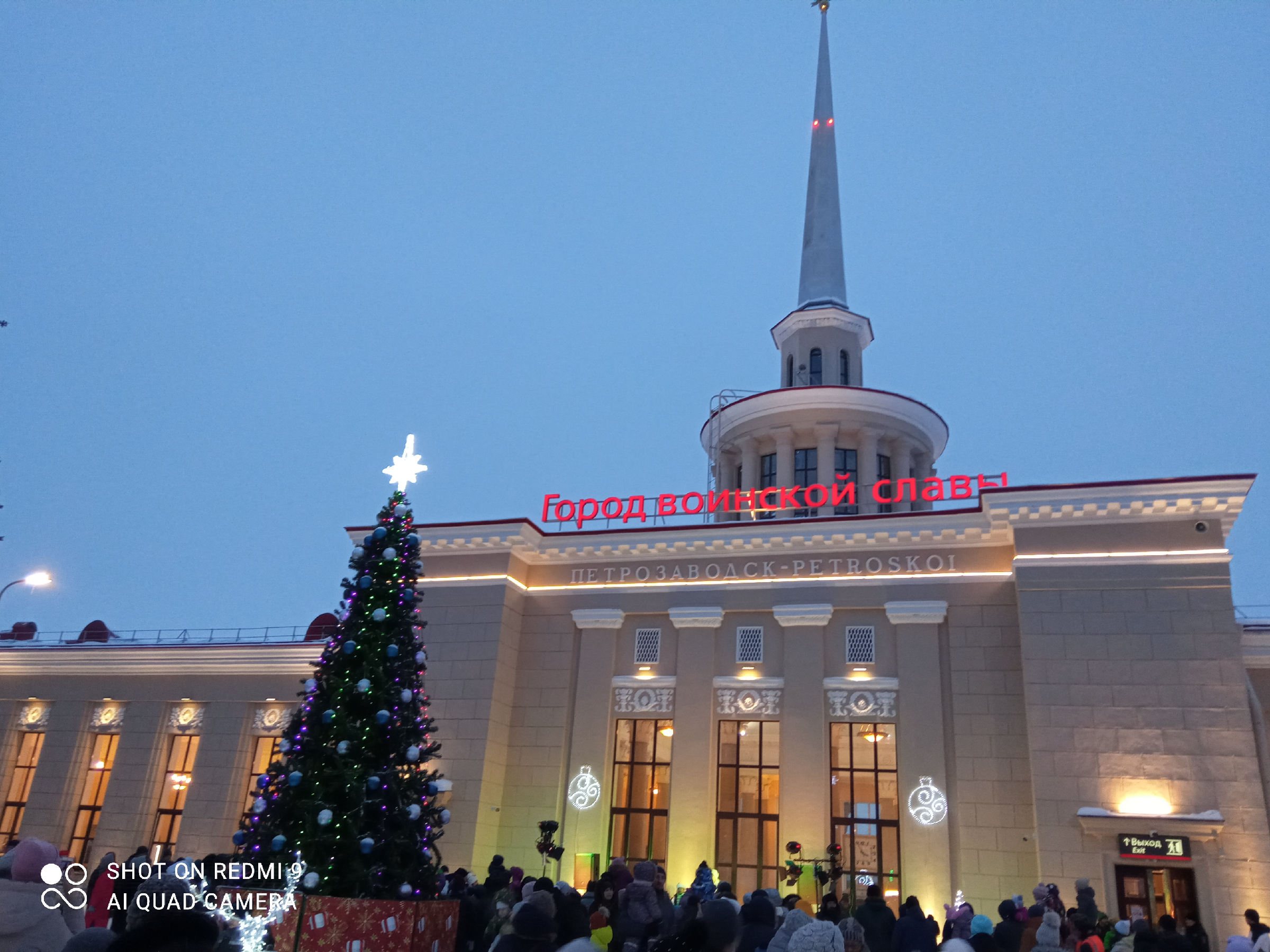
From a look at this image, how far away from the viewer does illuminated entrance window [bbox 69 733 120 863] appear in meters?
28.0

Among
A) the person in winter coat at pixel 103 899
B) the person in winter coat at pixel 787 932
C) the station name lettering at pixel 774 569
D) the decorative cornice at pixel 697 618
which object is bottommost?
the person in winter coat at pixel 103 899

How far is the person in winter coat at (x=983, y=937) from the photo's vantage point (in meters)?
8.49

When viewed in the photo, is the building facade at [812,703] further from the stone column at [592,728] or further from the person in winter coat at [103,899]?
the person in winter coat at [103,899]

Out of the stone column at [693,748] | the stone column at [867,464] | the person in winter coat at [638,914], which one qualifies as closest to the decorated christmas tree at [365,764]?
the person in winter coat at [638,914]

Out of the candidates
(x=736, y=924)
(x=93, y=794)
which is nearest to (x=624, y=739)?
(x=93, y=794)

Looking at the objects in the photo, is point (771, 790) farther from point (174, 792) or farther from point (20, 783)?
point (20, 783)

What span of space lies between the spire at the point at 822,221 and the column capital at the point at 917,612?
1492cm

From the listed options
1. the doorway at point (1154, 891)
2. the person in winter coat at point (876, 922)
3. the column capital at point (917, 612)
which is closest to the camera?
the person in winter coat at point (876, 922)

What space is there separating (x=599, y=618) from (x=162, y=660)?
14593mm

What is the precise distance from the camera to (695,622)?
23844mm

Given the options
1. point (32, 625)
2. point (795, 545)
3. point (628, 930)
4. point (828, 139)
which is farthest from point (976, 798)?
point (32, 625)

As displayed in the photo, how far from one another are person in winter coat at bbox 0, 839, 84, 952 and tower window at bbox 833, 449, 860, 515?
26.1 m

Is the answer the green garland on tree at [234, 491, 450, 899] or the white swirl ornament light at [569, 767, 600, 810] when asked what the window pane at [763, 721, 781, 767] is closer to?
the white swirl ornament light at [569, 767, 600, 810]

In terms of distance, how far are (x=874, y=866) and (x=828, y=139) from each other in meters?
28.1
